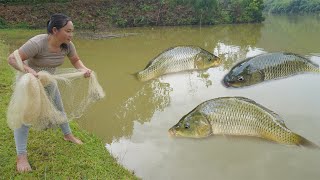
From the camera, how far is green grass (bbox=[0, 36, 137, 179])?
12.9 ft

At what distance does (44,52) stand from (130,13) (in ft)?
76.4

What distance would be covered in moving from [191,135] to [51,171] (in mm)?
1609

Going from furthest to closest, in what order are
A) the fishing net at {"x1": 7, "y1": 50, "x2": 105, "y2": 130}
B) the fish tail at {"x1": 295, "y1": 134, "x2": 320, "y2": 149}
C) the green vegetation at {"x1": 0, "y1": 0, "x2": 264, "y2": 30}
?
the green vegetation at {"x1": 0, "y1": 0, "x2": 264, "y2": 30}, the fish tail at {"x1": 295, "y1": 134, "x2": 320, "y2": 149}, the fishing net at {"x1": 7, "y1": 50, "x2": 105, "y2": 130}

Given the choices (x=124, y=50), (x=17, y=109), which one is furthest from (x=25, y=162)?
(x=124, y=50)

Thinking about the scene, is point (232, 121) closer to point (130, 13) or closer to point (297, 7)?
point (130, 13)

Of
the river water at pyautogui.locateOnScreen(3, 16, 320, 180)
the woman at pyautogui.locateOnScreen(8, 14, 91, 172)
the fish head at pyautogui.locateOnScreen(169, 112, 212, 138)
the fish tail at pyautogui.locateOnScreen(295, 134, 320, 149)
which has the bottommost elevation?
the river water at pyautogui.locateOnScreen(3, 16, 320, 180)

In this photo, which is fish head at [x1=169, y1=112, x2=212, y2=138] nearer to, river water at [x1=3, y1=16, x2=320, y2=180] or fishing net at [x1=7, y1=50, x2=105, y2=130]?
river water at [x1=3, y1=16, x2=320, y2=180]

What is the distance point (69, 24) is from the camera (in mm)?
3824

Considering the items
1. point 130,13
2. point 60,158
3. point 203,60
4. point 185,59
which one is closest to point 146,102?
point 185,59

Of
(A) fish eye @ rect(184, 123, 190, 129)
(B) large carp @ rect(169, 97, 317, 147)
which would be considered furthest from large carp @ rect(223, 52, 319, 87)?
(A) fish eye @ rect(184, 123, 190, 129)

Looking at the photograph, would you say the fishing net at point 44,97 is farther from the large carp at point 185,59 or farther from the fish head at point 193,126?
the large carp at point 185,59

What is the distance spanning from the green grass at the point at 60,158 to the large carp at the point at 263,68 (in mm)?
2528

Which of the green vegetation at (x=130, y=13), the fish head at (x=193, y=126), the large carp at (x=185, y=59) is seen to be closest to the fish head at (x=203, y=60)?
the large carp at (x=185, y=59)

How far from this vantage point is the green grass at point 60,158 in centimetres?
392
